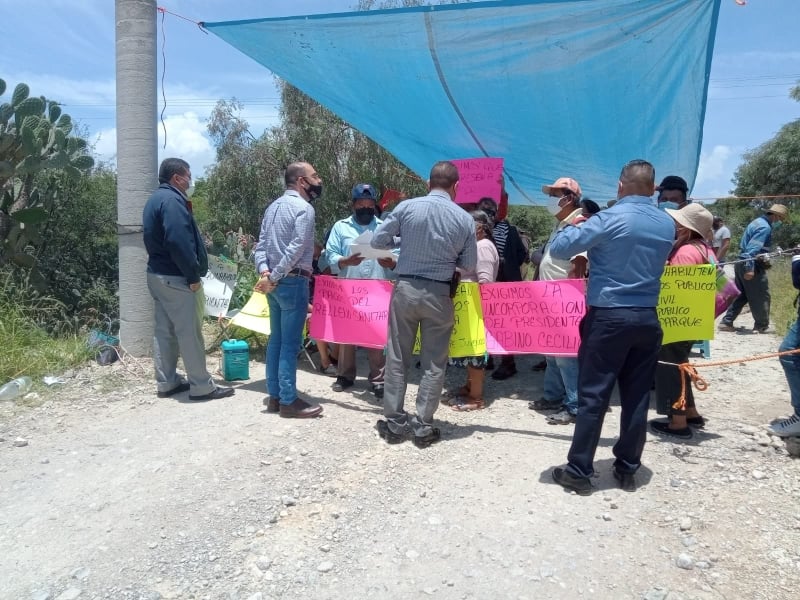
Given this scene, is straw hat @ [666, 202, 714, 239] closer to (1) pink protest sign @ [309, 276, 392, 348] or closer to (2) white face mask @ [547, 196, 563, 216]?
(2) white face mask @ [547, 196, 563, 216]

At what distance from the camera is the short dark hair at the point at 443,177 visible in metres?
4.33

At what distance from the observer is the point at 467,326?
5074 millimetres

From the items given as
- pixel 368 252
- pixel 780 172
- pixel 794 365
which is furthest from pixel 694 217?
pixel 780 172

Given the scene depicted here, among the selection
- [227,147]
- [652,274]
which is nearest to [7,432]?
[652,274]

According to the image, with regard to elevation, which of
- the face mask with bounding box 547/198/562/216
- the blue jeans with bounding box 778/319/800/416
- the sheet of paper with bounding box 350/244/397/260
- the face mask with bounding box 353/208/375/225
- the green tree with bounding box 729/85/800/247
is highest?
the green tree with bounding box 729/85/800/247

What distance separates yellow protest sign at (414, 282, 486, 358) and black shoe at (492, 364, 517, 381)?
4.30ft

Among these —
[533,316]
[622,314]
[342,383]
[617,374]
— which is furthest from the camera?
[342,383]

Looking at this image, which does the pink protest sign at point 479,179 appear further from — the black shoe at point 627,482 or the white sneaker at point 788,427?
the black shoe at point 627,482

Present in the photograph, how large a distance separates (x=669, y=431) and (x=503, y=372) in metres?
1.97

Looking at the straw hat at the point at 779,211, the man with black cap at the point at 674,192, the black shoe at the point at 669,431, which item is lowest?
the black shoe at the point at 669,431

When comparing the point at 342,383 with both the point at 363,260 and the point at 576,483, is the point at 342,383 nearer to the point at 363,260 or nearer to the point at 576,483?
the point at 363,260

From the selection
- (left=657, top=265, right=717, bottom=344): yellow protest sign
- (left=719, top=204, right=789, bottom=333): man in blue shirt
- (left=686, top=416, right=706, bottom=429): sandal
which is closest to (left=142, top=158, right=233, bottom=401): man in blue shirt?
(left=657, top=265, right=717, bottom=344): yellow protest sign

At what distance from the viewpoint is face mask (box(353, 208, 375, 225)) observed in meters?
5.52

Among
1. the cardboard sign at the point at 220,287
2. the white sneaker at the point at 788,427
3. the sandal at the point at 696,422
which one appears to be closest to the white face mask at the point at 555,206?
the sandal at the point at 696,422
